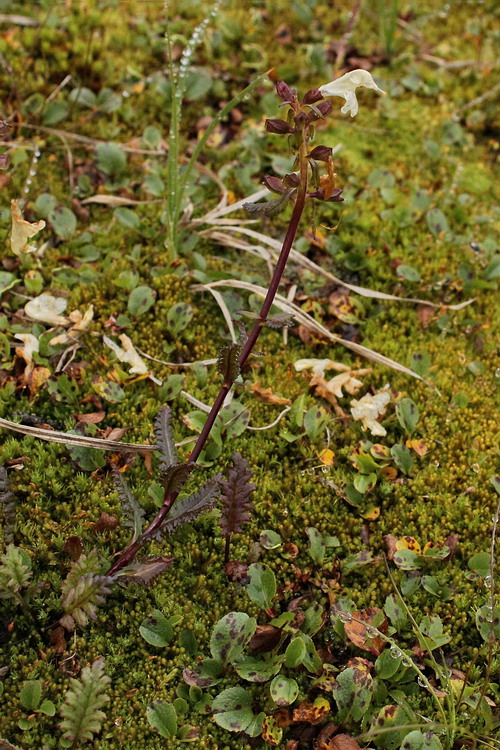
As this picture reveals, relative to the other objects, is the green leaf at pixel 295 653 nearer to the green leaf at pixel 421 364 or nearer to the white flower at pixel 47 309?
the green leaf at pixel 421 364

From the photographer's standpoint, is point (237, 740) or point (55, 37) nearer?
point (237, 740)

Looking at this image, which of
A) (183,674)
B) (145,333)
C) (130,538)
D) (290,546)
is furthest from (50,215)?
(183,674)

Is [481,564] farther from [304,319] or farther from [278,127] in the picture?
[278,127]

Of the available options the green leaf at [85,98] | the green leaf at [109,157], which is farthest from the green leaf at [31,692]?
the green leaf at [85,98]

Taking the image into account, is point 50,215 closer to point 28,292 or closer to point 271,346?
point 28,292

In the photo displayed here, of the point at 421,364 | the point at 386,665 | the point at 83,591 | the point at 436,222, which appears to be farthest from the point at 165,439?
the point at 436,222

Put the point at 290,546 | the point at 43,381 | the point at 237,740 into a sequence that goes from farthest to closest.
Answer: the point at 43,381, the point at 290,546, the point at 237,740
